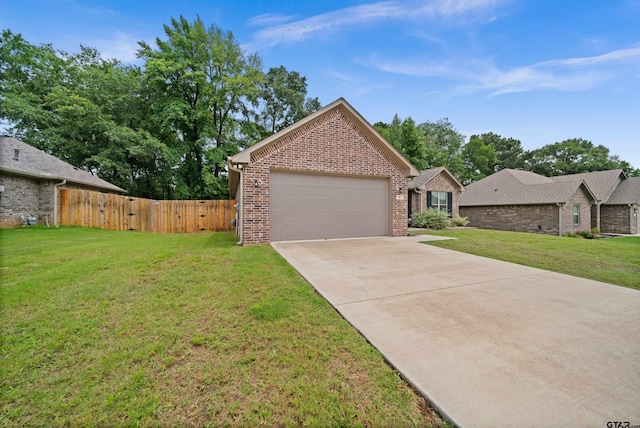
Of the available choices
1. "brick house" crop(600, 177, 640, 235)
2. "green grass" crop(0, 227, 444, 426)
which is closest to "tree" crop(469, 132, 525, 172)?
"brick house" crop(600, 177, 640, 235)

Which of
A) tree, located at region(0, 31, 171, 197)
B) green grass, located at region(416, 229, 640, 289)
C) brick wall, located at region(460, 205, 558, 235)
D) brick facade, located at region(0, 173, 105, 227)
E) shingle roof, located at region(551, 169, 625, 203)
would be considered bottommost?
green grass, located at region(416, 229, 640, 289)

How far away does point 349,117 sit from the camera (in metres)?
9.84

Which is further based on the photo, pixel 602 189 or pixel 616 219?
pixel 602 189

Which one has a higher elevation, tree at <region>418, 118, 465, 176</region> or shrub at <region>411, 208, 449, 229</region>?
tree at <region>418, 118, 465, 176</region>

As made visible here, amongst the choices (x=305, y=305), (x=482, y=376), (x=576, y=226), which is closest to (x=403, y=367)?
(x=482, y=376)

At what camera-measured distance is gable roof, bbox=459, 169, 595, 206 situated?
16.7m

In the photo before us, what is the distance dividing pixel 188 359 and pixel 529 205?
72.2 ft

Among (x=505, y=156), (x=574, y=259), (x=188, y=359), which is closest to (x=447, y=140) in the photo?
(x=505, y=156)

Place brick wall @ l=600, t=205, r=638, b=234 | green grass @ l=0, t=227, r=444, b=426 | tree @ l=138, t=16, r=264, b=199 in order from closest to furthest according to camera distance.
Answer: green grass @ l=0, t=227, r=444, b=426, tree @ l=138, t=16, r=264, b=199, brick wall @ l=600, t=205, r=638, b=234

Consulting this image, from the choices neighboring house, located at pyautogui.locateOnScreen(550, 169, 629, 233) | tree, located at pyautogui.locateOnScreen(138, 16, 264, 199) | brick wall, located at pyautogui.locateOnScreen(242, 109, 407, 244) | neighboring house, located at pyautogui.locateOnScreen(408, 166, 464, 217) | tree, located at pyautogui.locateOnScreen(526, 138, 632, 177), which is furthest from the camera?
tree, located at pyautogui.locateOnScreen(526, 138, 632, 177)

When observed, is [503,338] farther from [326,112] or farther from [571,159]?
[571,159]

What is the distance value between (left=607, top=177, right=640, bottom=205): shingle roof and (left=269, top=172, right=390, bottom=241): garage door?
21.4 meters

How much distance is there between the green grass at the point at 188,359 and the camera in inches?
66.1

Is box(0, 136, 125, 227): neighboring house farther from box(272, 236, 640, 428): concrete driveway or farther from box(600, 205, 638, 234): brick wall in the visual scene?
box(600, 205, 638, 234): brick wall
